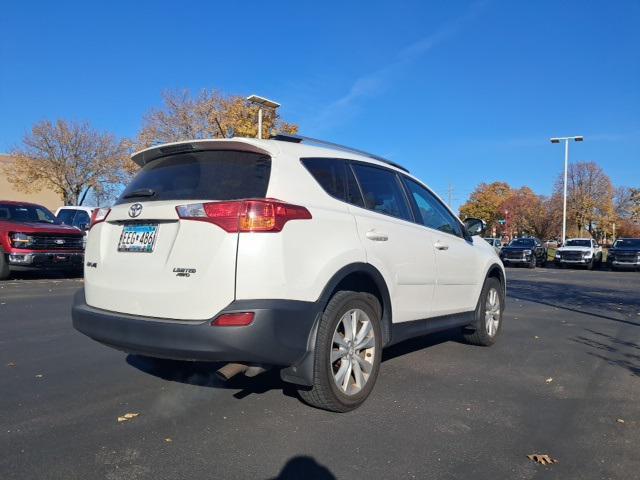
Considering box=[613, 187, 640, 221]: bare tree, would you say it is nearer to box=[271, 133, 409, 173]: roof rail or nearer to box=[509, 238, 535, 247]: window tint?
box=[509, 238, 535, 247]: window tint

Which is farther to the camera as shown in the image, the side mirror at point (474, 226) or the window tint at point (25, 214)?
the window tint at point (25, 214)

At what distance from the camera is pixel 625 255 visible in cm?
2589

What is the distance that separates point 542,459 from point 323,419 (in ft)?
4.62

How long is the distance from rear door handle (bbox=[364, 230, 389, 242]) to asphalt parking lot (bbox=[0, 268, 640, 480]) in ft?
4.11

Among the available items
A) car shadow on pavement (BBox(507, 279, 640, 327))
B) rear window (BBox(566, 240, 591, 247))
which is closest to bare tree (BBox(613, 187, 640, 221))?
rear window (BBox(566, 240, 591, 247))

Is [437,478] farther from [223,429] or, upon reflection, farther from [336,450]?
[223,429]

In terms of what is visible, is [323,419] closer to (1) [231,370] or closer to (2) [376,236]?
(1) [231,370]

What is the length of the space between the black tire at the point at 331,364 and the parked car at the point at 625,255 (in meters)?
26.1

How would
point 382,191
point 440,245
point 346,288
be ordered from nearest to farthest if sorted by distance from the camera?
point 346,288 → point 382,191 → point 440,245

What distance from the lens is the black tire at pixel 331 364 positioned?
3535mm

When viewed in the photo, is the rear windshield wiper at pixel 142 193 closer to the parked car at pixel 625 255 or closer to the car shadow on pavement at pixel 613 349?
the car shadow on pavement at pixel 613 349

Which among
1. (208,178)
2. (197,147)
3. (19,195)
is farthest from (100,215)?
(19,195)

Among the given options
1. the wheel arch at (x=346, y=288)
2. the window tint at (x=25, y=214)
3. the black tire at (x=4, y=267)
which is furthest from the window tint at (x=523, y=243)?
the wheel arch at (x=346, y=288)

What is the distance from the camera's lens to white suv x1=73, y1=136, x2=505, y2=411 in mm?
3217
